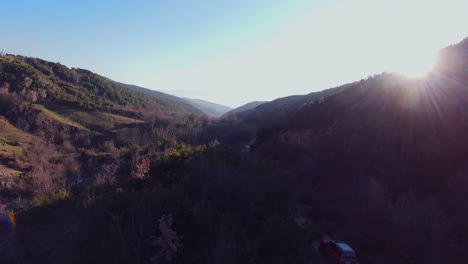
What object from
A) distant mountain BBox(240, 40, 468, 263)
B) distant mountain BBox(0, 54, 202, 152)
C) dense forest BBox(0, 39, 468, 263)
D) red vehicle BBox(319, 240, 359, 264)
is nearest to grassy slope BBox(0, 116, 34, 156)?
distant mountain BBox(0, 54, 202, 152)

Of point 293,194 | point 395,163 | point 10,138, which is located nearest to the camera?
point 293,194

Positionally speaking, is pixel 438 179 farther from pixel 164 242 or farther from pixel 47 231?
pixel 47 231

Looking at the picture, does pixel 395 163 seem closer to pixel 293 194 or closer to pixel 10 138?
pixel 293 194

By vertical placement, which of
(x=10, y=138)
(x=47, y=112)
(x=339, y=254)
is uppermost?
(x=47, y=112)

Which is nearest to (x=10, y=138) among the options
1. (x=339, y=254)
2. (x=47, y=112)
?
(x=47, y=112)

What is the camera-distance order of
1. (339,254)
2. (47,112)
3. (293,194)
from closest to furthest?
(339,254), (293,194), (47,112)

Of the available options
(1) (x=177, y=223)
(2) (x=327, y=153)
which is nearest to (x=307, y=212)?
(2) (x=327, y=153)
